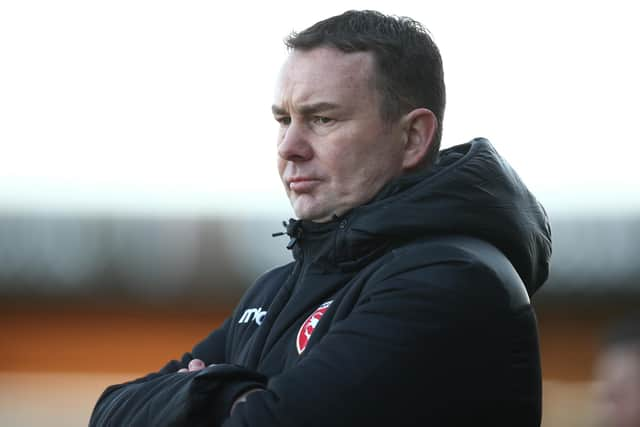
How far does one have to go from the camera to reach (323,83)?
8.89ft

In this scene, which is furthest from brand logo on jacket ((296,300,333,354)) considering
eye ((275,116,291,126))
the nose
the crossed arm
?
eye ((275,116,291,126))

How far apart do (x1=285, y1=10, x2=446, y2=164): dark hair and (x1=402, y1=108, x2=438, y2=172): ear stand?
0.9 inches

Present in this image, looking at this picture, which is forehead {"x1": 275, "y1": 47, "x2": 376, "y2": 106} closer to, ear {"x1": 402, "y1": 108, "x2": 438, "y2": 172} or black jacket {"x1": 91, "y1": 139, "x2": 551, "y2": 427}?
ear {"x1": 402, "y1": 108, "x2": 438, "y2": 172}

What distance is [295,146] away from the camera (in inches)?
106

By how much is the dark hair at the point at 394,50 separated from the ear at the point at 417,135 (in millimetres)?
23

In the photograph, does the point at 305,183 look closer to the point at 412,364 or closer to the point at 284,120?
the point at 284,120

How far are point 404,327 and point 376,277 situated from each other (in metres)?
0.18

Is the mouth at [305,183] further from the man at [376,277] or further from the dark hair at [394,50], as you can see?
the dark hair at [394,50]

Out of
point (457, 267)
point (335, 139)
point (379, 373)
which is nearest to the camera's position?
point (379, 373)

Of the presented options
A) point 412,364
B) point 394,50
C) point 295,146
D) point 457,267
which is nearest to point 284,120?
point 295,146

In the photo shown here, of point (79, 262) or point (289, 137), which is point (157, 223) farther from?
point (289, 137)

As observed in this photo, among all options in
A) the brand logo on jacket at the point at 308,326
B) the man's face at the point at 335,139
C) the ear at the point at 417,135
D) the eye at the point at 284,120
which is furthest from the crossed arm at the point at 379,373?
the eye at the point at 284,120

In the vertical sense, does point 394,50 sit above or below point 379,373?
above

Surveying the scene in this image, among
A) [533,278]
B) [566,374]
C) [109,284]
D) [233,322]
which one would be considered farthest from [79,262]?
[533,278]
